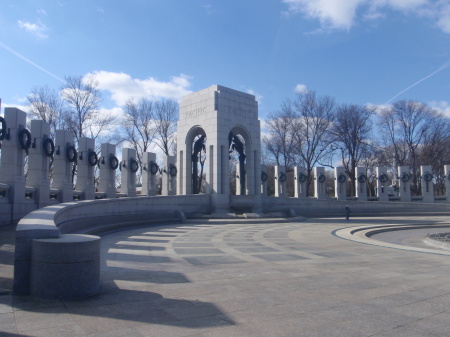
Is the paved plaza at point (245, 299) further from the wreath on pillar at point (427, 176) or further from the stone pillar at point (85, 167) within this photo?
the wreath on pillar at point (427, 176)

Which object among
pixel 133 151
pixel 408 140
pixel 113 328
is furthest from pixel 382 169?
pixel 113 328

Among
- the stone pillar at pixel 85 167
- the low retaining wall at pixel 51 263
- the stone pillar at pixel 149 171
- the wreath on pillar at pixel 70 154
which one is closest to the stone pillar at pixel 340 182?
the stone pillar at pixel 149 171

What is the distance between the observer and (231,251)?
36.6 ft

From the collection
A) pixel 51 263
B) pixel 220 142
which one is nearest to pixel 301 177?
pixel 220 142

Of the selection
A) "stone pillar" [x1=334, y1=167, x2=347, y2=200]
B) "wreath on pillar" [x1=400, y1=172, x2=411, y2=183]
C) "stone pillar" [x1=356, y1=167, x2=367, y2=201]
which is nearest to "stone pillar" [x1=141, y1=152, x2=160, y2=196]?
"stone pillar" [x1=334, y1=167, x2=347, y2=200]

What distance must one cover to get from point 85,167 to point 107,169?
1.95 meters

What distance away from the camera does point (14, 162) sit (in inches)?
619

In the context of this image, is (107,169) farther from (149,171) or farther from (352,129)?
(352,129)

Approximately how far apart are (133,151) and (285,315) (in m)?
22.4

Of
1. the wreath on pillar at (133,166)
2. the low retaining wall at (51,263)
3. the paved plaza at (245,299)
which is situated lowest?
the paved plaza at (245,299)

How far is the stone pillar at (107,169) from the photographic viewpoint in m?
23.0

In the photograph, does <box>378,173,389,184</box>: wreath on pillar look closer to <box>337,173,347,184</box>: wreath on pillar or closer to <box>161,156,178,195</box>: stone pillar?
<box>337,173,347,184</box>: wreath on pillar

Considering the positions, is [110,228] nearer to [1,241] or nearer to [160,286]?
[1,241]

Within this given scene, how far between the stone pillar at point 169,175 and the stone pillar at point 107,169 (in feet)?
24.9
